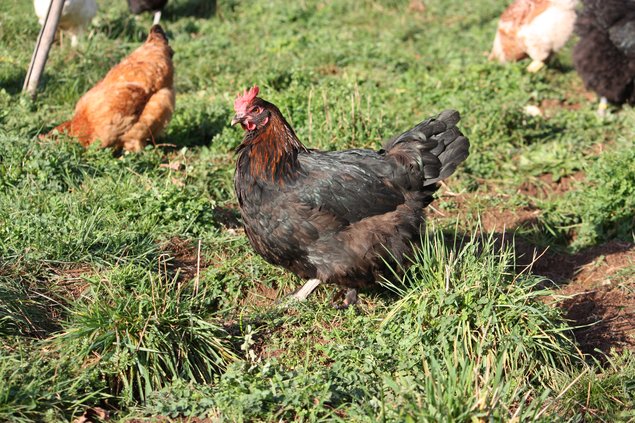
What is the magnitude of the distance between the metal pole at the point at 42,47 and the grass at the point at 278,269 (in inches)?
8.4

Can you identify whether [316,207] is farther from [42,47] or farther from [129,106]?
[42,47]

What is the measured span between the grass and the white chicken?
0.19 m

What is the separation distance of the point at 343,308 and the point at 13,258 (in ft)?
6.94

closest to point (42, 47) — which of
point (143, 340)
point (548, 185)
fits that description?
point (143, 340)

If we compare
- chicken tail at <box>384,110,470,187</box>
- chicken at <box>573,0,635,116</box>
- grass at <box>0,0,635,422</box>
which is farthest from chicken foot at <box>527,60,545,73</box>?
chicken tail at <box>384,110,470,187</box>

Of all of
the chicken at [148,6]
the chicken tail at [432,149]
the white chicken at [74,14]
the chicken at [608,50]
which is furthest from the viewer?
the chicken at [148,6]

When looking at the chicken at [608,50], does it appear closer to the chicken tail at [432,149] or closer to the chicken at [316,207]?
the chicken tail at [432,149]

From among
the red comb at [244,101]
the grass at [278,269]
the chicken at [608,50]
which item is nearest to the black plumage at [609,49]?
the chicken at [608,50]

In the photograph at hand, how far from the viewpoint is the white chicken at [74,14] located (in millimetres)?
8414

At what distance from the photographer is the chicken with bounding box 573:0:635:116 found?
26.2ft

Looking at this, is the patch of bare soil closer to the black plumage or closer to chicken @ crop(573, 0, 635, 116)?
chicken @ crop(573, 0, 635, 116)

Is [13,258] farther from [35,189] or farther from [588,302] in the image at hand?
[588,302]

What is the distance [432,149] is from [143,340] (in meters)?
2.42

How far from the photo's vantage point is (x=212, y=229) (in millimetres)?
5488
